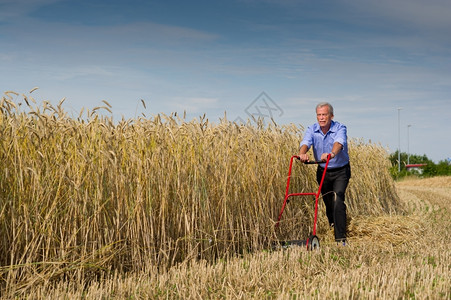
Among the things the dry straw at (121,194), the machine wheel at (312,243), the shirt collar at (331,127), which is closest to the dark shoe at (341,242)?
the machine wheel at (312,243)

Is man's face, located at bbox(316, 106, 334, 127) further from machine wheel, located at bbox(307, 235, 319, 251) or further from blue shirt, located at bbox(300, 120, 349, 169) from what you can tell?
machine wheel, located at bbox(307, 235, 319, 251)

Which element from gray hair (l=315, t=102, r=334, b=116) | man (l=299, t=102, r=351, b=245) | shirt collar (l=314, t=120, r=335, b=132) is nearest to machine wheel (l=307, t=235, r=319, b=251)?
man (l=299, t=102, r=351, b=245)

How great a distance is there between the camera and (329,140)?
6402 mm

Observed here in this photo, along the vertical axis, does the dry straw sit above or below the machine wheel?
above

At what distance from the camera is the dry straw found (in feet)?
13.6

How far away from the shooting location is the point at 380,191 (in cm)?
1018

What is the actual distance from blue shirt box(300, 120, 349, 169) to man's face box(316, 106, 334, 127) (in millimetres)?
111

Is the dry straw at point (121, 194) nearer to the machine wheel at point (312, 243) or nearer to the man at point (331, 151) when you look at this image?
the machine wheel at point (312, 243)

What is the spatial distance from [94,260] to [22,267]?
1.97ft

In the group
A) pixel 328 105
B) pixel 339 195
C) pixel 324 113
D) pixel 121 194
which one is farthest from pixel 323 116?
pixel 121 194

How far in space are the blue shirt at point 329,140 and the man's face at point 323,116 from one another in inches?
4.4

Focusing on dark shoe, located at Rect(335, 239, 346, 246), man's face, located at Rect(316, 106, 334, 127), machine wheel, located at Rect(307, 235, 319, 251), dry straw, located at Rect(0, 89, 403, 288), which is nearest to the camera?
dry straw, located at Rect(0, 89, 403, 288)

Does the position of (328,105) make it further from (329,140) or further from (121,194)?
(121,194)

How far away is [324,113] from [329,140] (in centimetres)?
37
